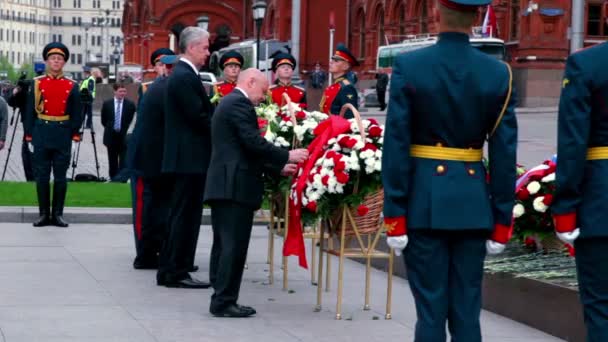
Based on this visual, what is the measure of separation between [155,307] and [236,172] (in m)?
1.27

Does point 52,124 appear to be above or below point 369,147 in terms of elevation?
below

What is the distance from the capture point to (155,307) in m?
10.2

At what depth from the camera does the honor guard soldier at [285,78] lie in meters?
15.9

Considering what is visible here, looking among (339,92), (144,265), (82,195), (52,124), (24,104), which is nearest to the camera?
A: (144,265)

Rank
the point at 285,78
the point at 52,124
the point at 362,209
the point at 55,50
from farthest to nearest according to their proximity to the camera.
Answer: the point at 285,78 → the point at 52,124 → the point at 55,50 → the point at 362,209

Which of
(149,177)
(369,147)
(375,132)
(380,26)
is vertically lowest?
(149,177)

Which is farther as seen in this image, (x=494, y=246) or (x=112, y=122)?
(x=112, y=122)

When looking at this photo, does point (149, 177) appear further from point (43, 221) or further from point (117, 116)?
point (117, 116)

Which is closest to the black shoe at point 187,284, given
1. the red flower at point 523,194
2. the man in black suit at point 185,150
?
the man in black suit at point 185,150

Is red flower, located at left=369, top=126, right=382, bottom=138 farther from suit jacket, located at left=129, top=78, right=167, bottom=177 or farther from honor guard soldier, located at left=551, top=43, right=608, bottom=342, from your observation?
honor guard soldier, located at left=551, top=43, right=608, bottom=342

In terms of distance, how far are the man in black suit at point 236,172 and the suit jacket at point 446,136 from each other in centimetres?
314

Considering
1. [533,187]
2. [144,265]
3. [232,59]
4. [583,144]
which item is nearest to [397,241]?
[583,144]

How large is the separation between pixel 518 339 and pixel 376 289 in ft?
8.07

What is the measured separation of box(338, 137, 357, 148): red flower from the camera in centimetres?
970
